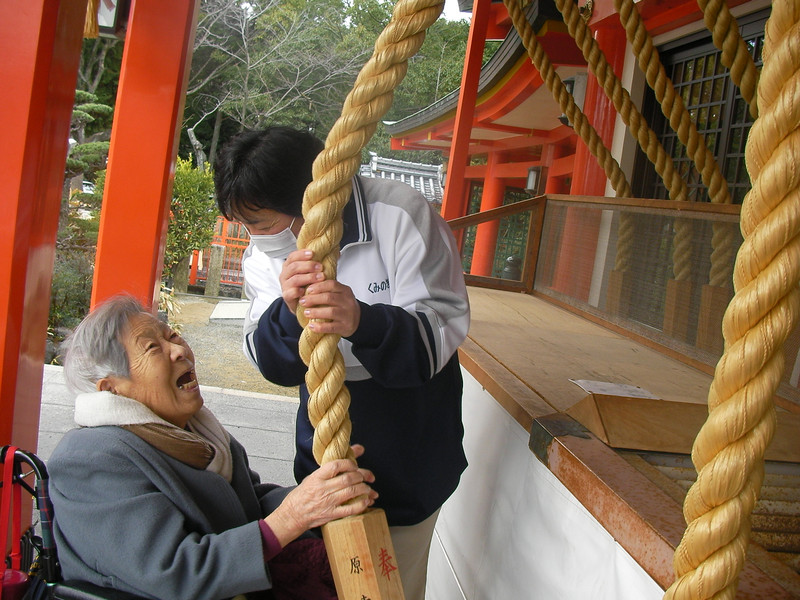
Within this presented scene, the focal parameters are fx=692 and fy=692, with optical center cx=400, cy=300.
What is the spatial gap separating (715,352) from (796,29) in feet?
5.52

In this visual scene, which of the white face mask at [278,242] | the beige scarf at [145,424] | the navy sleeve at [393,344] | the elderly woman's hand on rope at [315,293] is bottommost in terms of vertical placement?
the beige scarf at [145,424]

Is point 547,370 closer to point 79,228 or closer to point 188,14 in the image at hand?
point 188,14

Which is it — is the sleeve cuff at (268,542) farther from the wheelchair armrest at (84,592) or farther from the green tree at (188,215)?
the green tree at (188,215)

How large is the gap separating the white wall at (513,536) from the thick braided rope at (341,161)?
45 cm

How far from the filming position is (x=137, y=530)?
1.19 meters

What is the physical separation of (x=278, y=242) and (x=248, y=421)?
374 cm

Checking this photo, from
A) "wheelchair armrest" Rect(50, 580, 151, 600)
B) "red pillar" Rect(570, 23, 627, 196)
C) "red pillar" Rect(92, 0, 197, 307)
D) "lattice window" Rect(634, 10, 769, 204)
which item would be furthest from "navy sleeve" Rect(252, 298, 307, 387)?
"red pillar" Rect(570, 23, 627, 196)

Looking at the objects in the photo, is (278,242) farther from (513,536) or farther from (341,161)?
(513,536)

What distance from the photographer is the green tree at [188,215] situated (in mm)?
11544

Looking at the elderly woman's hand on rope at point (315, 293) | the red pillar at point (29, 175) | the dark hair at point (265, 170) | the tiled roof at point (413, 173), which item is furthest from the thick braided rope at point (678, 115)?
the tiled roof at point (413, 173)

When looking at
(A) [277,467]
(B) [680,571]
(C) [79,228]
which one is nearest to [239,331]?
(C) [79,228]

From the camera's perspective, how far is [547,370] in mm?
1801

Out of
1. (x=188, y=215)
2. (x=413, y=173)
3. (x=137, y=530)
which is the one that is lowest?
(x=137, y=530)

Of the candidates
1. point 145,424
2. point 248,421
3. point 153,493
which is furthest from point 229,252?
point 153,493
